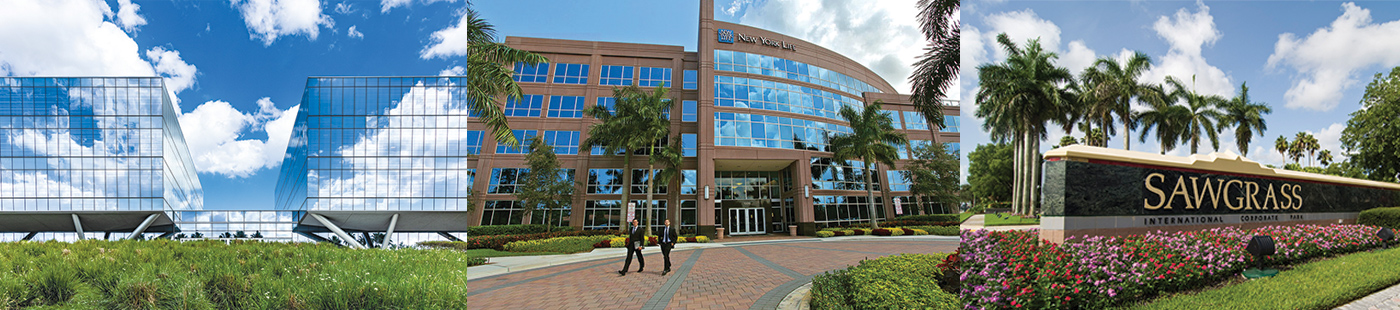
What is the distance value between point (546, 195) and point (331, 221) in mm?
51663

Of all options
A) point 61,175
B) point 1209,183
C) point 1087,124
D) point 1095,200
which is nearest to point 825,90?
point 1095,200

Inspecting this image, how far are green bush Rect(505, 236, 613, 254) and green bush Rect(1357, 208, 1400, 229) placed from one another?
70.8 ft

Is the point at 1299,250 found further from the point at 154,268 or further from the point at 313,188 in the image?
the point at 313,188

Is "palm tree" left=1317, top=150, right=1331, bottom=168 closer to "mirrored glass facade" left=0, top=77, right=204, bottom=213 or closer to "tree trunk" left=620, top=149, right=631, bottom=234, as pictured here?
"tree trunk" left=620, top=149, right=631, bottom=234

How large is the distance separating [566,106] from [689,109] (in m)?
1.11

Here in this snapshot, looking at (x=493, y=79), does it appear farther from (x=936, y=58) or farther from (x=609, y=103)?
(x=936, y=58)

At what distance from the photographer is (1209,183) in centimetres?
1020


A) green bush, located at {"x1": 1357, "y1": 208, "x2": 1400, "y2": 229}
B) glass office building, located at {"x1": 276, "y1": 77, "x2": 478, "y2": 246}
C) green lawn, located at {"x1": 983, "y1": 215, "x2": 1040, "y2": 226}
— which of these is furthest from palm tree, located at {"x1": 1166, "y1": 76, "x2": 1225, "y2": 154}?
glass office building, located at {"x1": 276, "y1": 77, "x2": 478, "y2": 246}

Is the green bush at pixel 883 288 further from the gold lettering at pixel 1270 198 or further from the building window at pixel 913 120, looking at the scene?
the gold lettering at pixel 1270 198

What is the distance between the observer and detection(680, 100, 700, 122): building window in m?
4.65

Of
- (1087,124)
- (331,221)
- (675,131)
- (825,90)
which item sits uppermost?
(1087,124)

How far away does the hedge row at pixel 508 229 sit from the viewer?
12.4ft

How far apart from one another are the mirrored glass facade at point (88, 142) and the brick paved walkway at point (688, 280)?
61.4 m

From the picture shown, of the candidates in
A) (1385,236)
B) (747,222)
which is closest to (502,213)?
(747,222)
